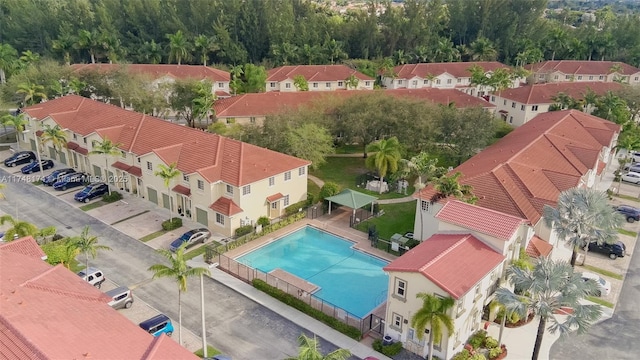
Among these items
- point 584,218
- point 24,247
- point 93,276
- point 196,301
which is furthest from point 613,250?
point 24,247

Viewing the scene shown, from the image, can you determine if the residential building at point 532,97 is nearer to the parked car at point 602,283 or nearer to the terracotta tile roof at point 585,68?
the terracotta tile roof at point 585,68

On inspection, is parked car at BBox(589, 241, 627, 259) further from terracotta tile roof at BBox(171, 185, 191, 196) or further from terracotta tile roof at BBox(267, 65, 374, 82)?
terracotta tile roof at BBox(267, 65, 374, 82)

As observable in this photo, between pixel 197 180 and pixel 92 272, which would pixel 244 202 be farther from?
pixel 92 272

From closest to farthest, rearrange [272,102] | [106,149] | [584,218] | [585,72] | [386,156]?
[584,218]
[106,149]
[386,156]
[272,102]
[585,72]

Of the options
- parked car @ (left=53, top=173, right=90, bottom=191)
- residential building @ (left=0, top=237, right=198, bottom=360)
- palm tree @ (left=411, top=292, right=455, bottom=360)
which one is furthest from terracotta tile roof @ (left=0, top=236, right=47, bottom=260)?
parked car @ (left=53, top=173, right=90, bottom=191)

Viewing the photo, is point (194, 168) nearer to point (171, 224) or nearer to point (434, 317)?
point (171, 224)

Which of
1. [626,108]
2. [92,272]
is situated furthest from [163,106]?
[626,108]

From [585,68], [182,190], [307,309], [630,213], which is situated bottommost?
[307,309]
